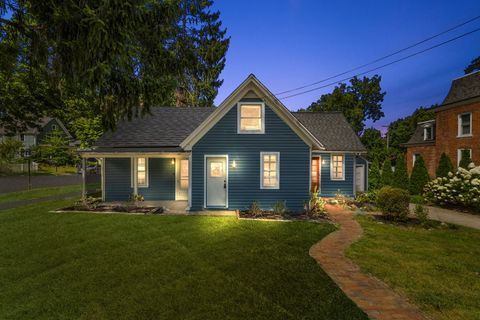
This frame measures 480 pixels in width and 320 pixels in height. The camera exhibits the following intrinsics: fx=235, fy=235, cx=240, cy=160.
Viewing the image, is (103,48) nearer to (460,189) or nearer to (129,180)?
(129,180)

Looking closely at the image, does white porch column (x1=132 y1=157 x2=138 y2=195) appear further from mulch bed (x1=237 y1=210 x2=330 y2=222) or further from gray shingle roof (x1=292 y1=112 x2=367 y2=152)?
gray shingle roof (x1=292 y1=112 x2=367 y2=152)

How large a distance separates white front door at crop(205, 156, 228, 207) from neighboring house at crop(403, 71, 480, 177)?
16952 mm

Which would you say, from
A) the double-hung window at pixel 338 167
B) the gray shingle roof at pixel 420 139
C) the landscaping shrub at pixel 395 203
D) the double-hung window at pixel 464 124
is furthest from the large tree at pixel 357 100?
the landscaping shrub at pixel 395 203

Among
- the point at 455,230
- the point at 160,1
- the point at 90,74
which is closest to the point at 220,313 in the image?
the point at 90,74

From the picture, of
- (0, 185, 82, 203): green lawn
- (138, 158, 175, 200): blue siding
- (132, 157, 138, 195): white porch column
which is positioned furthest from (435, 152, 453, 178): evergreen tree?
(0, 185, 82, 203): green lawn

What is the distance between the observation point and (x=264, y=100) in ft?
35.7

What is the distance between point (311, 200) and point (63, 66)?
33.1 ft

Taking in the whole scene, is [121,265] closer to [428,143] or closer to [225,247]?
[225,247]

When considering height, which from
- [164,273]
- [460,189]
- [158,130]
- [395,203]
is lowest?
[164,273]

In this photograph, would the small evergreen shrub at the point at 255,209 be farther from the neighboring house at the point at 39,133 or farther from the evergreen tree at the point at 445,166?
the neighboring house at the point at 39,133

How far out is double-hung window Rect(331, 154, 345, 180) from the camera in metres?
15.7

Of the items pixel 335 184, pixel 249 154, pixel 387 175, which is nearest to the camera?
pixel 249 154

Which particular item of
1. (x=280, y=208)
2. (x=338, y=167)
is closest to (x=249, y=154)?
(x=280, y=208)

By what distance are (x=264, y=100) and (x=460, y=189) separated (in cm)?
1107
